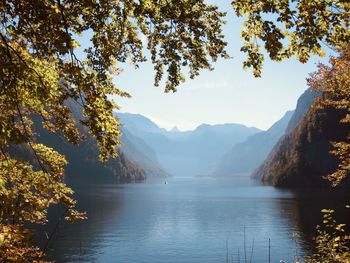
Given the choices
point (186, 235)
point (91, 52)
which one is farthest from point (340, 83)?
point (186, 235)

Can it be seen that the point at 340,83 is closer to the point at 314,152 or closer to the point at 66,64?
the point at 66,64

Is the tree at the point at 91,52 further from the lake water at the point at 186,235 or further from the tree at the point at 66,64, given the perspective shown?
the lake water at the point at 186,235

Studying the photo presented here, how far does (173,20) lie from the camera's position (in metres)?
10.0

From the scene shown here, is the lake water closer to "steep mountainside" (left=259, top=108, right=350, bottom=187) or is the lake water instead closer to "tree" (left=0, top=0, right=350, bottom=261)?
"tree" (left=0, top=0, right=350, bottom=261)

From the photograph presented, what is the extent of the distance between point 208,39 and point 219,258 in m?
38.7

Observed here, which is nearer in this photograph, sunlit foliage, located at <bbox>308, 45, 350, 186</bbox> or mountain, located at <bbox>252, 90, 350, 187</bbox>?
sunlit foliage, located at <bbox>308, 45, 350, 186</bbox>

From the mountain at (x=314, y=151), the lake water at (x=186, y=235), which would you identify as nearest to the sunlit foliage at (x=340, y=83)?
the lake water at (x=186, y=235)

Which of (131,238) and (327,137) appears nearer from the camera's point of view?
(131,238)

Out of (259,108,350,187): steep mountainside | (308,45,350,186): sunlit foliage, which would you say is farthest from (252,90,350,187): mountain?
(308,45,350,186): sunlit foliage

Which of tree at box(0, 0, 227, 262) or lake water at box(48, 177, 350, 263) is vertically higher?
tree at box(0, 0, 227, 262)

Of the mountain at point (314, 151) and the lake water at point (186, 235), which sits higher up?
the mountain at point (314, 151)

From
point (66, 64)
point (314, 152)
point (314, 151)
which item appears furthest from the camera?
point (314, 151)

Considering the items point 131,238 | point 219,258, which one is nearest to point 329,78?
point 219,258

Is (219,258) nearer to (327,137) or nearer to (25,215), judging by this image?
(25,215)
